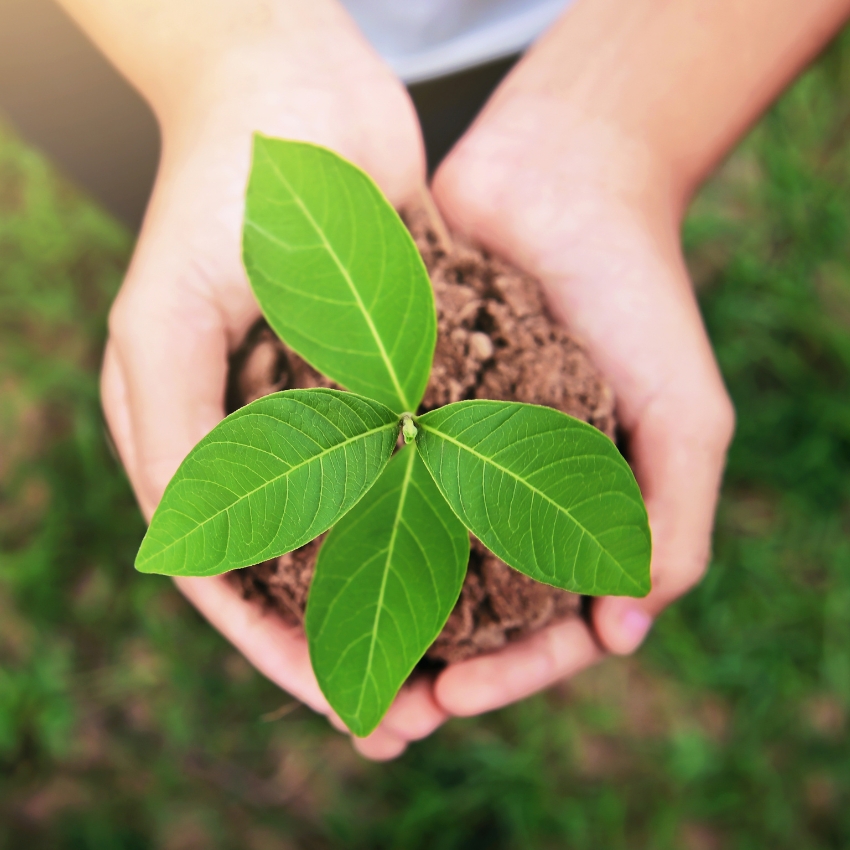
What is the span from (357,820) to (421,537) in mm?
1590

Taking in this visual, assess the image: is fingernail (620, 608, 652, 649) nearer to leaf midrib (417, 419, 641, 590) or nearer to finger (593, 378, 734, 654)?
finger (593, 378, 734, 654)

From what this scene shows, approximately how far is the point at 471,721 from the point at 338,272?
176cm

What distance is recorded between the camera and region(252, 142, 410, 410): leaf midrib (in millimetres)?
907

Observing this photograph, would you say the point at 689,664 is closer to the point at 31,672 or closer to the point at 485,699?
the point at 485,699

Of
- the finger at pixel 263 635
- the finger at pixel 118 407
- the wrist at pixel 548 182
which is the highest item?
the finger at pixel 118 407

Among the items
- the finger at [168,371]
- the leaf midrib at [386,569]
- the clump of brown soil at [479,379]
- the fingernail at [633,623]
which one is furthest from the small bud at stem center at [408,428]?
the fingernail at [633,623]

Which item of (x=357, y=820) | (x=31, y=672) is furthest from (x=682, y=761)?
(x=31, y=672)

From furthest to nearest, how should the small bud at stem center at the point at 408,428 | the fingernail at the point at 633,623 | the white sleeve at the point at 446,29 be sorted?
the white sleeve at the point at 446,29 → the fingernail at the point at 633,623 → the small bud at stem center at the point at 408,428

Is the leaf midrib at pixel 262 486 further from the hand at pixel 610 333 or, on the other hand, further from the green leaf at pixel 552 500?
the hand at pixel 610 333

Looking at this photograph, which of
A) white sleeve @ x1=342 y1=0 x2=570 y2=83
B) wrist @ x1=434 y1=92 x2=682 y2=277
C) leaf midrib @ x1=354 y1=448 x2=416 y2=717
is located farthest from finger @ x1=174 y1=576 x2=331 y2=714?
white sleeve @ x1=342 y1=0 x2=570 y2=83

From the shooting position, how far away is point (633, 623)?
Result: 1.39 metres

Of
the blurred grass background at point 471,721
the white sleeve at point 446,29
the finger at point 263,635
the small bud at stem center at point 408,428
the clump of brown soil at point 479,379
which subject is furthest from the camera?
the blurred grass background at point 471,721

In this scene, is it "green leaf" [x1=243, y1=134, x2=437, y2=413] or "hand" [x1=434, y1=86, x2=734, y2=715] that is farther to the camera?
"hand" [x1=434, y1=86, x2=734, y2=715]

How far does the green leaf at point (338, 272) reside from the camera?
0.90 meters
